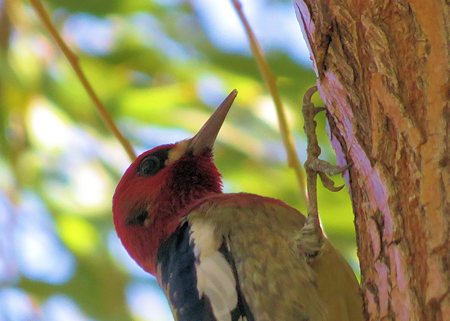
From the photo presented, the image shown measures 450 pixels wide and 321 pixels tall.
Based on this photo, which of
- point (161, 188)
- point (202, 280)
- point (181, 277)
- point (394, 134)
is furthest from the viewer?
point (161, 188)

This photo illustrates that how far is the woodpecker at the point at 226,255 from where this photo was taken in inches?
94.3

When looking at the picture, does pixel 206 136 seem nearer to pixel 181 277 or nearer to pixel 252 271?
pixel 181 277

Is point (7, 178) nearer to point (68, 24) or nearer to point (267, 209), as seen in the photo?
point (68, 24)

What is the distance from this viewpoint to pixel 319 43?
212 centimetres

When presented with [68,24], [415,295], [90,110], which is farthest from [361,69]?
[68,24]

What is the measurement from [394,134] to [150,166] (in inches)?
60.6

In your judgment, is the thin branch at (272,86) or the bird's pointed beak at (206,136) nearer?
the thin branch at (272,86)

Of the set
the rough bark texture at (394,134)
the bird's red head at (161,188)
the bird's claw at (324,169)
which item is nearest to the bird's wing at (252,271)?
the bird's claw at (324,169)

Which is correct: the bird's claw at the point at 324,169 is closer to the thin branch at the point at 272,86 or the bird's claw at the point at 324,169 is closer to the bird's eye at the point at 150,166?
the thin branch at the point at 272,86

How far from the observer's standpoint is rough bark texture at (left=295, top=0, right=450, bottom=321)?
5.68 ft

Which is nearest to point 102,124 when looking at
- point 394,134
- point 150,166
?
point 150,166

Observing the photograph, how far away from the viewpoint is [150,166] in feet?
10.8

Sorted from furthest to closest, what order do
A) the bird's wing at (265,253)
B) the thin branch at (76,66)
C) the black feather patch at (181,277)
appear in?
the thin branch at (76,66), the black feather patch at (181,277), the bird's wing at (265,253)

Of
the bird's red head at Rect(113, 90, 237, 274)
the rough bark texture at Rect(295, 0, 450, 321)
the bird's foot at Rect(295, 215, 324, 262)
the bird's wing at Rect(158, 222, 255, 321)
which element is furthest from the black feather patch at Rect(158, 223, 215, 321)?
the rough bark texture at Rect(295, 0, 450, 321)
